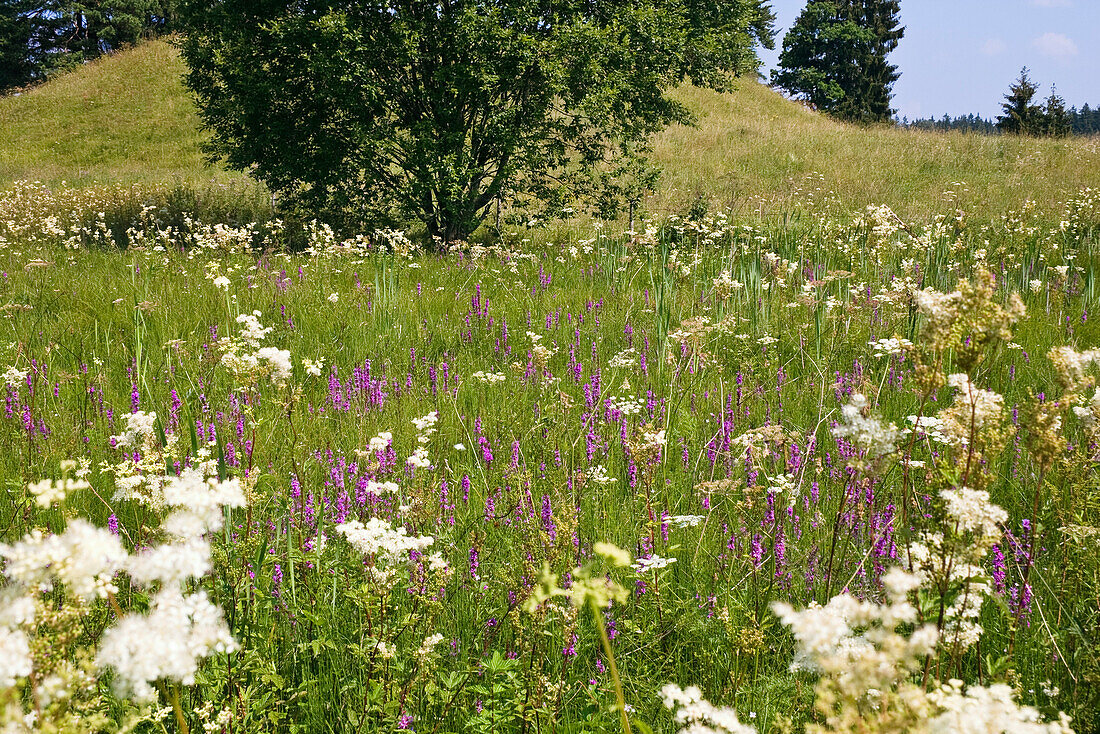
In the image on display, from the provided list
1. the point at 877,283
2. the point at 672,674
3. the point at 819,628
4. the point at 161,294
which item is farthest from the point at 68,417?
the point at 877,283

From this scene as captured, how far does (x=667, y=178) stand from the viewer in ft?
63.9

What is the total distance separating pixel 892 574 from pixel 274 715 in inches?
68.8

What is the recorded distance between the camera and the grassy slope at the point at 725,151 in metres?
16.3

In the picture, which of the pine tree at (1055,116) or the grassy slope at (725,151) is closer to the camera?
the grassy slope at (725,151)

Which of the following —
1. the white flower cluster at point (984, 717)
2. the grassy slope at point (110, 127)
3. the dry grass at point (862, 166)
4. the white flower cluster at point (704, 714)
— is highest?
the grassy slope at point (110, 127)

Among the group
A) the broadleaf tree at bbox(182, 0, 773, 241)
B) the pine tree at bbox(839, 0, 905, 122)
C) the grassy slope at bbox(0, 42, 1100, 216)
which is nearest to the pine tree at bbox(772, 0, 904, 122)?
the pine tree at bbox(839, 0, 905, 122)

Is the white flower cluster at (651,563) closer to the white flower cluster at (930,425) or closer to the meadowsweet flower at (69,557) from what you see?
the white flower cluster at (930,425)

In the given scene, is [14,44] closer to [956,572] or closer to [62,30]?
[62,30]

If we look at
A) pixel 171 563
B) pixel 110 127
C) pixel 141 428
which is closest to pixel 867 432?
pixel 171 563

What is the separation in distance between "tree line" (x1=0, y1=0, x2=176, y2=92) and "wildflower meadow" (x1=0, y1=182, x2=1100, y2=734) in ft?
157

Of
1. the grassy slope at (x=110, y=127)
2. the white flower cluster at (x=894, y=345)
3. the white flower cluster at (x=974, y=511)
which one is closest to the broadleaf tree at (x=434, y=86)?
the white flower cluster at (x=894, y=345)

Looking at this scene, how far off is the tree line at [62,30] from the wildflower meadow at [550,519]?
47.8 metres

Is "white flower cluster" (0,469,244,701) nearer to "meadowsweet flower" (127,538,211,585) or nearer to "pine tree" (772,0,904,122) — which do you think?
"meadowsweet flower" (127,538,211,585)

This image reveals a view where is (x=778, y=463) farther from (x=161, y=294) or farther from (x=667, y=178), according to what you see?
(x=667, y=178)
